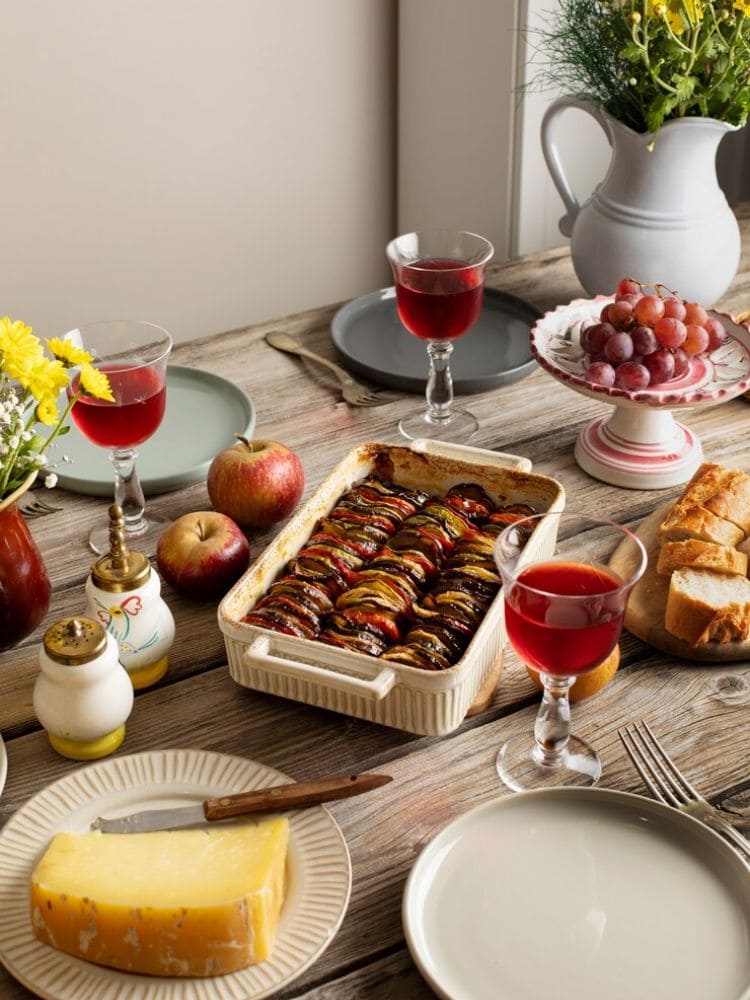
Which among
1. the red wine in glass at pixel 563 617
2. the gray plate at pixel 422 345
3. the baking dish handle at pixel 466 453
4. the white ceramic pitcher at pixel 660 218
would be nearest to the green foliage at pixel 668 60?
the white ceramic pitcher at pixel 660 218

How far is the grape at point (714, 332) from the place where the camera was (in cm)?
150

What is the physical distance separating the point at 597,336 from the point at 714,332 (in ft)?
0.55

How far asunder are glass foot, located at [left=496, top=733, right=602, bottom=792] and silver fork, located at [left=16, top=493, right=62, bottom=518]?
2.27ft

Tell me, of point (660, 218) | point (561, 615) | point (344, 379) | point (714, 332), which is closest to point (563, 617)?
point (561, 615)

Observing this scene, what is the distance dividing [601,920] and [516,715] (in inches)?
10.2

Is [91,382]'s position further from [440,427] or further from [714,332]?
[714,332]

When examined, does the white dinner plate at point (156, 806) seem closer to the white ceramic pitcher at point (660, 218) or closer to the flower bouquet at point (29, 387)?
the flower bouquet at point (29, 387)

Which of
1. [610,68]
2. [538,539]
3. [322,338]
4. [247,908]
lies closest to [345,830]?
[247,908]

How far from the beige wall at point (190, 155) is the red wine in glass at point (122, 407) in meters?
1.47

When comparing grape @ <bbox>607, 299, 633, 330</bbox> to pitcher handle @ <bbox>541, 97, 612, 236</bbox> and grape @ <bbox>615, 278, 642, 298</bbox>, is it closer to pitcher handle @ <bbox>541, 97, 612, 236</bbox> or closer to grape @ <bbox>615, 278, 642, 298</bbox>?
grape @ <bbox>615, 278, 642, 298</bbox>

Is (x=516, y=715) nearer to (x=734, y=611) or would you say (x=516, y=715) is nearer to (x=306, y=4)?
(x=734, y=611)

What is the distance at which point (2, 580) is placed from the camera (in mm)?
1143

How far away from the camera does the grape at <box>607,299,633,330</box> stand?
1463mm

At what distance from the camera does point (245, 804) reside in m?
0.95
